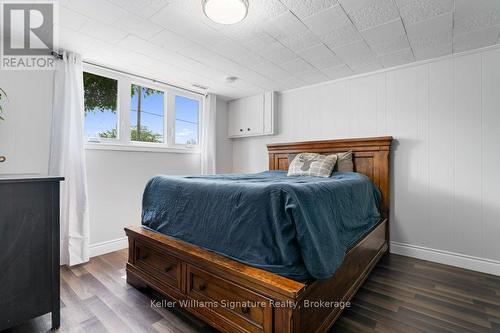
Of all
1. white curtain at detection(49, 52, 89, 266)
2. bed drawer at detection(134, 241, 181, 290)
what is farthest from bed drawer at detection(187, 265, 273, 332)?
white curtain at detection(49, 52, 89, 266)

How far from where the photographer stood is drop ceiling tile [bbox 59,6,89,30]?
188 cm

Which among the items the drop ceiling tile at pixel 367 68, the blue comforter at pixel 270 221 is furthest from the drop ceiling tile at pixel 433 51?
the blue comforter at pixel 270 221

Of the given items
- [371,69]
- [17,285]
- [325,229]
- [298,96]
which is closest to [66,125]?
[17,285]

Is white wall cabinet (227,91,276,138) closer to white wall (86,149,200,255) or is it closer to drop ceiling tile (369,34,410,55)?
white wall (86,149,200,255)

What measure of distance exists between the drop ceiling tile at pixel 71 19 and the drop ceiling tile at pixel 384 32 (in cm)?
229

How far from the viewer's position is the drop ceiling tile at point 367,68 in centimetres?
281

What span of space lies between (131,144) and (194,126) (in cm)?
110

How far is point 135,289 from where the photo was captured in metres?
1.98

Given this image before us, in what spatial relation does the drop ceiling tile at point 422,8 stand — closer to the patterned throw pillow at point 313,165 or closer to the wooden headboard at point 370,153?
the wooden headboard at point 370,153

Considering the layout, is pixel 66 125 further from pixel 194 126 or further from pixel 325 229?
pixel 325 229

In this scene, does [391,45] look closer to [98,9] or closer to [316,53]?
[316,53]

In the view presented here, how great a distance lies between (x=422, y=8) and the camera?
1.81 meters

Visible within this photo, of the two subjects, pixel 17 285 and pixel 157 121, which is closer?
pixel 17 285

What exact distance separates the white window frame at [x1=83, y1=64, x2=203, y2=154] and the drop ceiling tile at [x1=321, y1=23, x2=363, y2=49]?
2.24 m
